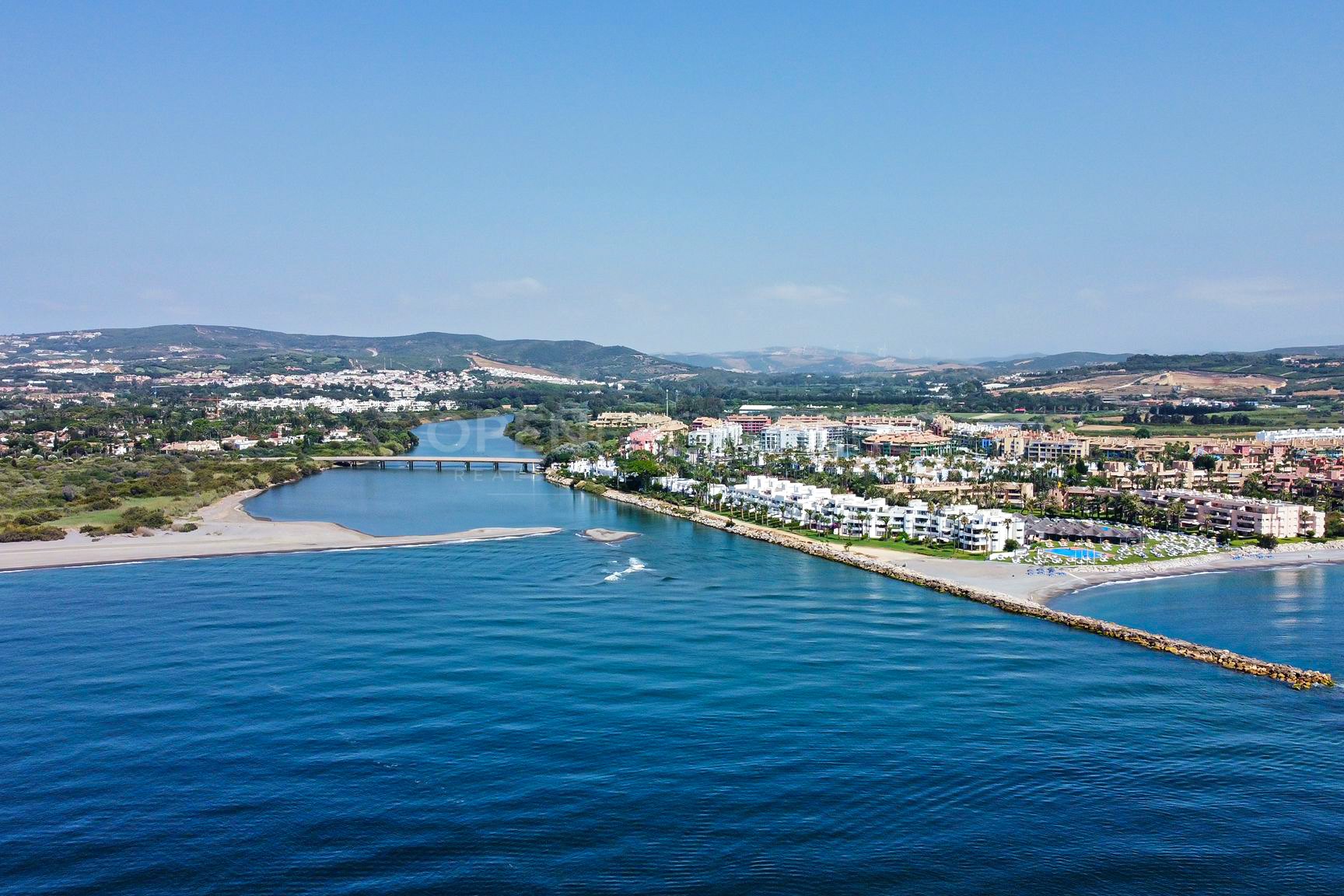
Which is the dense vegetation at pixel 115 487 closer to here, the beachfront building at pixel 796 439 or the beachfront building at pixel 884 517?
the beachfront building at pixel 884 517

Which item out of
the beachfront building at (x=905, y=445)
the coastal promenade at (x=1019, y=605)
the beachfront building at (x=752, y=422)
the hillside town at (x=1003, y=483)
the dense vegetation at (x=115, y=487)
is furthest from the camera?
the beachfront building at (x=752, y=422)

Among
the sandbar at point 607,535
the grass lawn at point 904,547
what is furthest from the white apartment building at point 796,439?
the sandbar at point 607,535

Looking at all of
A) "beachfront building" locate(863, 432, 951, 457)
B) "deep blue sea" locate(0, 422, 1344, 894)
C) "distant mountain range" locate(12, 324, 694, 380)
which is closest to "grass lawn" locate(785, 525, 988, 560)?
"deep blue sea" locate(0, 422, 1344, 894)

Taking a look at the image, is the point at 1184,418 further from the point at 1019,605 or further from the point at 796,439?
the point at 1019,605

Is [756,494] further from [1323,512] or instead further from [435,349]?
[435,349]

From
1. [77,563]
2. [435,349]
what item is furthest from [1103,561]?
[435,349]

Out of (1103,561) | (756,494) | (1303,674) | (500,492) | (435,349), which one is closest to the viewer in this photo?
(1303,674)
